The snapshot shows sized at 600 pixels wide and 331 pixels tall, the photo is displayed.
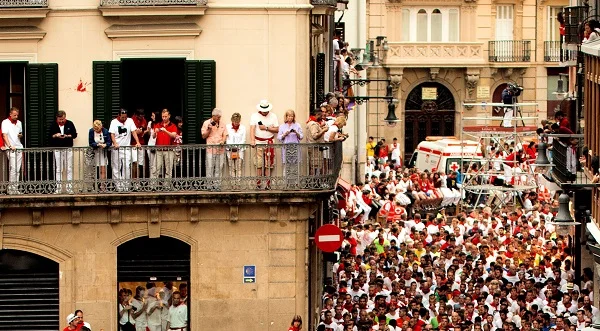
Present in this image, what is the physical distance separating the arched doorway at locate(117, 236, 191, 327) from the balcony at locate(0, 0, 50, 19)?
4.48 meters

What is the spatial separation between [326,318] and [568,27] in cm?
1160

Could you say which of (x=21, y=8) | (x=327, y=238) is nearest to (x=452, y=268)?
(x=327, y=238)

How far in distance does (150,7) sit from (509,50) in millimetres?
41354

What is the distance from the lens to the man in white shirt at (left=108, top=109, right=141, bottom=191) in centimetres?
3672

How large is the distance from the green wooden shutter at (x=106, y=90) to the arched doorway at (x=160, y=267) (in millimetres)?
2344

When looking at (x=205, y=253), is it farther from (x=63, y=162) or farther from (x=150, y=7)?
(x=150, y=7)

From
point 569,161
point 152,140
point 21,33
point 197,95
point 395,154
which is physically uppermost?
point 21,33

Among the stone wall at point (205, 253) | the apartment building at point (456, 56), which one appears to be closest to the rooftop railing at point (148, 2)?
the stone wall at point (205, 253)

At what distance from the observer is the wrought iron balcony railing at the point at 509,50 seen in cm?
7650

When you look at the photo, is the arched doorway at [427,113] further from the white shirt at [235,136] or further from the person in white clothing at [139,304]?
the person in white clothing at [139,304]

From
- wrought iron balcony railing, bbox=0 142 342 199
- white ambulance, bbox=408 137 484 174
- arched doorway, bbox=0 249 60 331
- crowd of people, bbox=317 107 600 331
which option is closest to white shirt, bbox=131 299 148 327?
arched doorway, bbox=0 249 60 331

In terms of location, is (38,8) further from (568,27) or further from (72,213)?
(568,27)

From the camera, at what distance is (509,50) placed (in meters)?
76.7

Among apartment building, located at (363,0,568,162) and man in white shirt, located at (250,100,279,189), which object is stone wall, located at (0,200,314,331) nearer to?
man in white shirt, located at (250,100,279,189)
